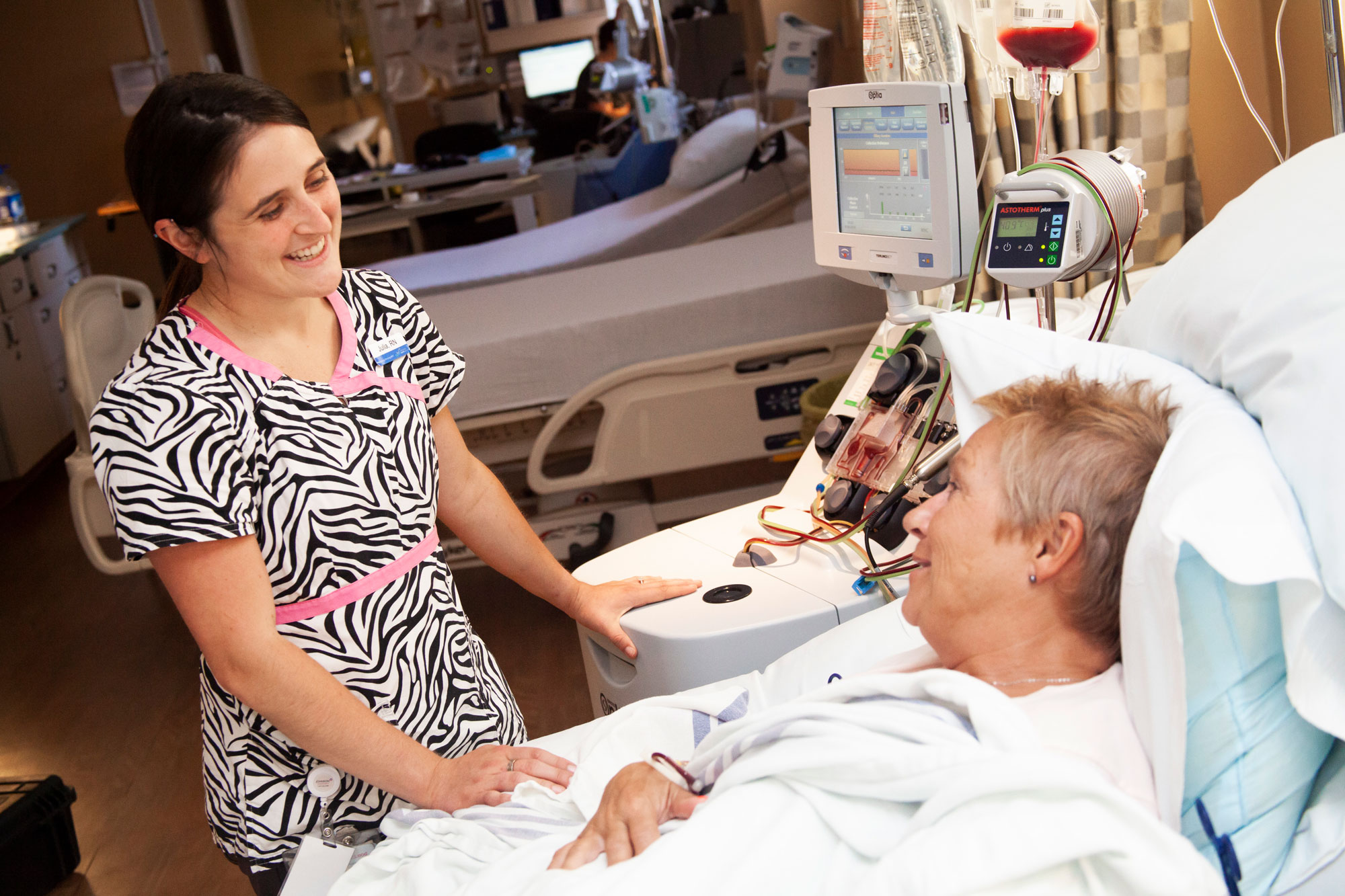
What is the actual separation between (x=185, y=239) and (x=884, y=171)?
97 cm

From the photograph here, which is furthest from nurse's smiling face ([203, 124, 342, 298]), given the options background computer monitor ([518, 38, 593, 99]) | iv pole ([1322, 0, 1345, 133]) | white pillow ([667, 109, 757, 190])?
background computer monitor ([518, 38, 593, 99])

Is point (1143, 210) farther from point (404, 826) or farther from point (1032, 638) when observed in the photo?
point (404, 826)

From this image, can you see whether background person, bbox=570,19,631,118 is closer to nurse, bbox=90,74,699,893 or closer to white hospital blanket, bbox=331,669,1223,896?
nurse, bbox=90,74,699,893

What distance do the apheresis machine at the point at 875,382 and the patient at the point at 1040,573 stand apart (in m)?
0.37

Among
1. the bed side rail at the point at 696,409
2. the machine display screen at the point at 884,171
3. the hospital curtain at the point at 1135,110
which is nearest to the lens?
the machine display screen at the point at 884,171

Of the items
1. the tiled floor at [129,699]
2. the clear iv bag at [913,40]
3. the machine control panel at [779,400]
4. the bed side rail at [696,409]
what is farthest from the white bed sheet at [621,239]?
the clear iv bag at [913,40]

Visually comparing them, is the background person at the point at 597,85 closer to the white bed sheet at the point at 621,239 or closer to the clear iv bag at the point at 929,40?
the white bed sheet at the point at 621,239

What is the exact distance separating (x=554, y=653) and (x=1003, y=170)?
1.67 metres

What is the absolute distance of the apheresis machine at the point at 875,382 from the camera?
1333mm

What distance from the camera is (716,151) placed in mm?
4855

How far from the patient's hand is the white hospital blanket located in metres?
0.02

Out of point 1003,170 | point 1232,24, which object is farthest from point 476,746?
point 1232,24

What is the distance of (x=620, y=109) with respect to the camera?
5625 mm

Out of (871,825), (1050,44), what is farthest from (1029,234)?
(871,825)
